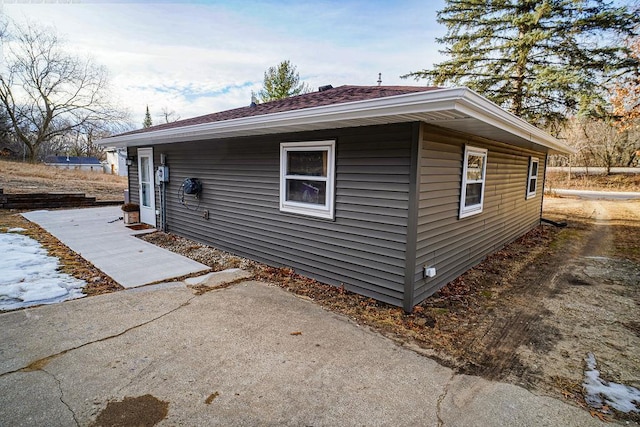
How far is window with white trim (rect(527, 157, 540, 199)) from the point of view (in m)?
8.12

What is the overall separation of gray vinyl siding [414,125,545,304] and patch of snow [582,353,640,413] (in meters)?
1.64

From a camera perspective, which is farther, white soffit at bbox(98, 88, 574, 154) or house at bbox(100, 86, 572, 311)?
house at bbox(100, 86, 572, 311)

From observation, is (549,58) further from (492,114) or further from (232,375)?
(232,375)

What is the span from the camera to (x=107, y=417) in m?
1.96

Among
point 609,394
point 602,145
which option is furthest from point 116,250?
point 602,145

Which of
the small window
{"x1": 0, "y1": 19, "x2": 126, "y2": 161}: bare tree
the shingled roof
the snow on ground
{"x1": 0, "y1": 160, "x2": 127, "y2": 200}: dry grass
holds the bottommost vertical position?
the snow on ground

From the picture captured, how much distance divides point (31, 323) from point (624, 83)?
16664mm

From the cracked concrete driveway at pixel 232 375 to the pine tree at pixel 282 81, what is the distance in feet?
71.3

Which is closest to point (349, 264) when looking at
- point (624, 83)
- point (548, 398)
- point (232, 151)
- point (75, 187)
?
point (548, 398)

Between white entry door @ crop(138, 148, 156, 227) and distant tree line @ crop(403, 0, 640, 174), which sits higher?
distant tree line @ crop(403, 0, 640, 174)

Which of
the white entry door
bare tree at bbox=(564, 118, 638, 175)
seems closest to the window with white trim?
the white entry door

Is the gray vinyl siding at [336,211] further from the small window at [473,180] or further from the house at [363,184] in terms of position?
the small window at [473,180]

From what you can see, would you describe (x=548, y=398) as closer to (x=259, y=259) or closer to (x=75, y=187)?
(x=259, y=259)

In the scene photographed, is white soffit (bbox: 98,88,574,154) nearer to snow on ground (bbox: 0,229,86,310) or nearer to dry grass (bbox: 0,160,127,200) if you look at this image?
snow on ground (bbox: 0,229,86,310)
